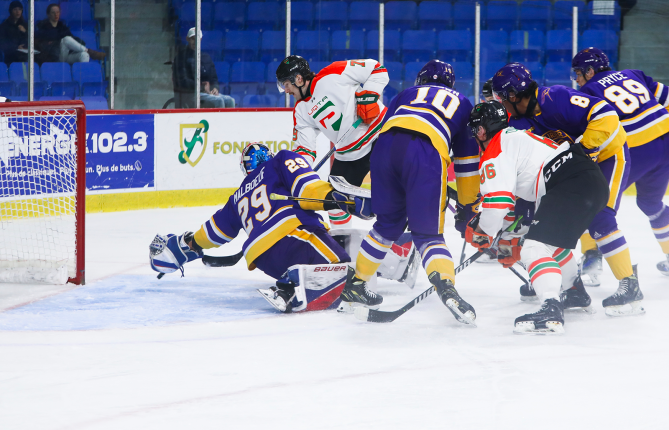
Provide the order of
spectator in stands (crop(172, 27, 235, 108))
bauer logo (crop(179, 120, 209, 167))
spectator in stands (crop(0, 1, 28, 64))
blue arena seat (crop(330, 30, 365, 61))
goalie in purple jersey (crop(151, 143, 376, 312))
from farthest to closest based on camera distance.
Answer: blue arena seat (crop(330, 30, 365, 61)), spectator in stands (crop(172, 27, 235, 108)), bauer logo (crop(179, 120, 209, 167)), spectator in stands (crop(0, 1, 28, 64)), goalie in purple jersey (crop(151, 143, 376, 312))

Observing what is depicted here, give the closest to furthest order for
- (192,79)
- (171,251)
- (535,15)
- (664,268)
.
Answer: (171,251) < (664,268) < (192,79) < (535,15)

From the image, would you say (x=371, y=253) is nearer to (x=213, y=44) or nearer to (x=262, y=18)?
(x=213, y=44)

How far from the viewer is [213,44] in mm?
7129

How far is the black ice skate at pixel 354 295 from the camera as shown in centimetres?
322

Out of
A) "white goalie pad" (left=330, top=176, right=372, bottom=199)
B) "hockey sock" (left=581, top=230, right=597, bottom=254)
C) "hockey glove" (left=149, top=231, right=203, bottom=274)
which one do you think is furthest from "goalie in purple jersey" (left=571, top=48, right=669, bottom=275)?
"hockey glove" (left=149, top=231, right=203, bottom=274)

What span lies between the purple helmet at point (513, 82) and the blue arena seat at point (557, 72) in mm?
5119

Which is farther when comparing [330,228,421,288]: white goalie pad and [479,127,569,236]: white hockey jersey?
[330,228,421,288]: white goalie pad

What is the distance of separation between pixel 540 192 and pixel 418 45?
538cm

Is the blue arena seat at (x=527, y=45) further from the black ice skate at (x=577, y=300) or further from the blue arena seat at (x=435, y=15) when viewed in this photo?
the black ice skate at (x=577, y=300)

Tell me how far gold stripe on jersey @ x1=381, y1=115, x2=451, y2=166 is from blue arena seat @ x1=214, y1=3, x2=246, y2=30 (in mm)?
4620

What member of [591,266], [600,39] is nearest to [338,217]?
[591,266]

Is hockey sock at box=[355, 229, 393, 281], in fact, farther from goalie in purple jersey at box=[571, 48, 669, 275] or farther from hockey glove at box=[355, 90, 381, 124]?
goalie in purple jersey at box=[571, 48, 669, 275]

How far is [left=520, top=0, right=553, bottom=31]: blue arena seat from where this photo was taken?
326 inches

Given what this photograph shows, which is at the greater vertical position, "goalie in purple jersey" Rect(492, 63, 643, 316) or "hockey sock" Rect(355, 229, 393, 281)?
"goalie in purple jersey" Rect(492, 63, 643, 316)
